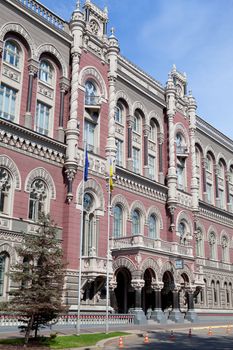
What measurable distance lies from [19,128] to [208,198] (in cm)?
3501

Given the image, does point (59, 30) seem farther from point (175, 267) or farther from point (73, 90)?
point (175, 267)

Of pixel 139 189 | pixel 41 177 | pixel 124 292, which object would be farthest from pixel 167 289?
pixel 41 177

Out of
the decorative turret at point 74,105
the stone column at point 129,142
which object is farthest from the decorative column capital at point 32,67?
the stone column at point 129,142

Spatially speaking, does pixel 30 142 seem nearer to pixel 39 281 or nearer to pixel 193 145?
pixel 39 281

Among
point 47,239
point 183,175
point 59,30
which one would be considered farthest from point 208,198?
point 47,239

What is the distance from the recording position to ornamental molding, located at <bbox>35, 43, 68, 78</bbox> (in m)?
38.5

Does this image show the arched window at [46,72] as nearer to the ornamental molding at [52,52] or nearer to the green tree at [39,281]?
the ornamental molding at [52,52]

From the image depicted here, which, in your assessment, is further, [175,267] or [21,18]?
[175,267]

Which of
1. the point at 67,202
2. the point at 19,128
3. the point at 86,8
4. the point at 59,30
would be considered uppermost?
the point at 86,8

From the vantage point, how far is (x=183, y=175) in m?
55.7

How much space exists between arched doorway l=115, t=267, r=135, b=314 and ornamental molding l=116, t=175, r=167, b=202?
8.18 m

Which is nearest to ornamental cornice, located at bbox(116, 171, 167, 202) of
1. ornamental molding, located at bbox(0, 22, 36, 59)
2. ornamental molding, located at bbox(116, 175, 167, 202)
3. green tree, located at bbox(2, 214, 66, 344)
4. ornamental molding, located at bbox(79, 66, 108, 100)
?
ornamental molding, located at bbox(116, 175, 167, 202)

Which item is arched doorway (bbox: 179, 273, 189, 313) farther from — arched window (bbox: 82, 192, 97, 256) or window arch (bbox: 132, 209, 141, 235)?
arched window (bbox: 82, 192, 97, 256)

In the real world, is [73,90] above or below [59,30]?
below
